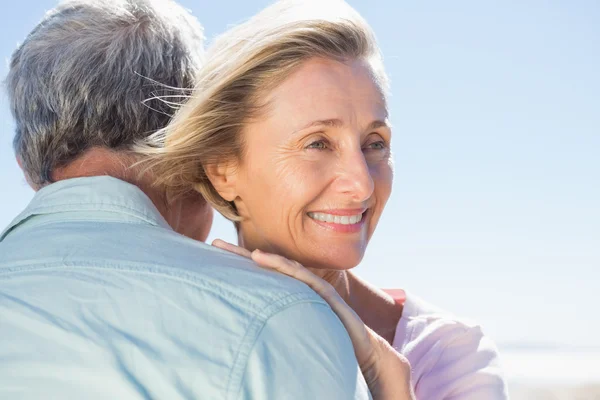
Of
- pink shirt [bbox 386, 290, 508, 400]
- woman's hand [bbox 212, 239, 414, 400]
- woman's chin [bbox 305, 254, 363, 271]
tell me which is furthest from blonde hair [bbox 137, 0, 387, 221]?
pink shirt [bbox 386, 290, 508, 400]

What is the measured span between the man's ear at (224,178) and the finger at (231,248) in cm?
75

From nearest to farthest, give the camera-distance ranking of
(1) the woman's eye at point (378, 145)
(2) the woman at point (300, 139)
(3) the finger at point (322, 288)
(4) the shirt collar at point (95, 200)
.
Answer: (3) the finger at point (322, 288) → (4) the shirt collar at point (95, 200) → (2) the woman at point (300, 139) → (1) the woman's eye at point (378, 145)

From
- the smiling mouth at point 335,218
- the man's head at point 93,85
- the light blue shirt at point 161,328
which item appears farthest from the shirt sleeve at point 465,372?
the light blue shirt at point 161,328

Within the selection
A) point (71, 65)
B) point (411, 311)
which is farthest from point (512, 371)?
point (71, 65)

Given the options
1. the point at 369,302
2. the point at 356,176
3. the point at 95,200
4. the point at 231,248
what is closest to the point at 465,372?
the point at 369,302

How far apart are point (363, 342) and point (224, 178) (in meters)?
0.96

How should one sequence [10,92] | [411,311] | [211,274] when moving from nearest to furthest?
[211,274]
[10,92]
[411,311]

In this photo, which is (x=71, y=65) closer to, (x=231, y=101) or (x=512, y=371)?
(x=231, y=101)

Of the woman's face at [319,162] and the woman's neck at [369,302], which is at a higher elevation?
the woman's face at [319,162]

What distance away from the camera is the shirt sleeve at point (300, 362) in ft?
4.63

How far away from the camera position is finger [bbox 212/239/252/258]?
1841 mm

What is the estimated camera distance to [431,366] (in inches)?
108

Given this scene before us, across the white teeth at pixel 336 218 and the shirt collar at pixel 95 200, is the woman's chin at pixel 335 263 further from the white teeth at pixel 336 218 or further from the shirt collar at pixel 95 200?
the shirt collar at pixel 95 200

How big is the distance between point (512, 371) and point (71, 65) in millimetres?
16876
